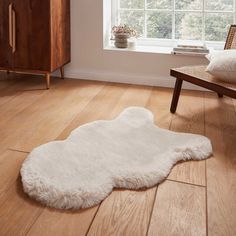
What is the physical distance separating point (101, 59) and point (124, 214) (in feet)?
6.79

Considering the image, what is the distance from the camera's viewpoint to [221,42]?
3041mm

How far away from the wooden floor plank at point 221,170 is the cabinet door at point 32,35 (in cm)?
136

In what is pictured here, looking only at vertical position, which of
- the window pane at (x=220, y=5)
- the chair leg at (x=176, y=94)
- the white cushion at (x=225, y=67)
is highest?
the window pane at (x=220, y=5)

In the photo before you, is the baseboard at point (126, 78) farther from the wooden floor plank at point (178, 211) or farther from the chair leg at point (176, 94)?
the wooden floor plank at point (178, 211)

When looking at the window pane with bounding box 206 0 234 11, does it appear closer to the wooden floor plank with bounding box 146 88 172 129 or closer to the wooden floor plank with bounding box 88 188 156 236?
the wooden floor plank with bounding box 146 88 172 129

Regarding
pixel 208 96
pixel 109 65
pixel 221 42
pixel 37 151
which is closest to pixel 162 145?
pixel 37 151

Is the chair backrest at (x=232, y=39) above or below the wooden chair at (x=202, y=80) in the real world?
above

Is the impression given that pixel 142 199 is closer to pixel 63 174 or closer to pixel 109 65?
pixel 63 174

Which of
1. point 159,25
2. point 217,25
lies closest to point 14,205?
point 159,25

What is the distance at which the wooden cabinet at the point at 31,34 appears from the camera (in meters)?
2.61

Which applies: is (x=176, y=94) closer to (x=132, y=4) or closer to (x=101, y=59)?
(x=101, y=59)

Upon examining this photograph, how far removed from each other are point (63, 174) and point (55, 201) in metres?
0.18

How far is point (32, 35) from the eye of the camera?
8.79 ft

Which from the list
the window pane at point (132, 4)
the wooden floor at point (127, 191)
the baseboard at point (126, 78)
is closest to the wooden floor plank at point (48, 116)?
the wooden floor at point (127, 191)
